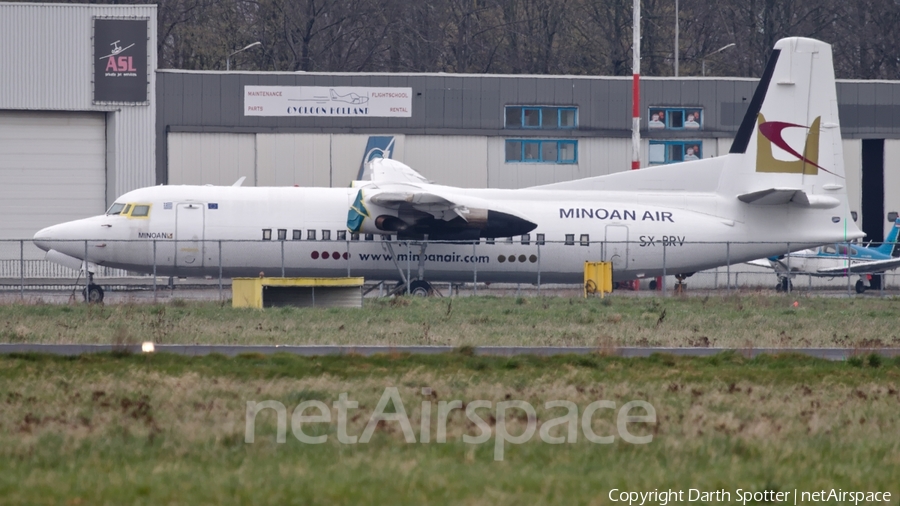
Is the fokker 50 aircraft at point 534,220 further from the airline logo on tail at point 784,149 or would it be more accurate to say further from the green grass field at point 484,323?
the green grass field at point 484,323

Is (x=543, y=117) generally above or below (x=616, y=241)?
above

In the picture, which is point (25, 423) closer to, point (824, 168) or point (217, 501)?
point (217, 501)

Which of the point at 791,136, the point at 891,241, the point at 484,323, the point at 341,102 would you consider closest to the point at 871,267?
the point at 891,241

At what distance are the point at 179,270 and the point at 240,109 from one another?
513 inches

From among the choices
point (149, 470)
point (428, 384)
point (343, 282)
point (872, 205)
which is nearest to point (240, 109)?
point (343, 282)

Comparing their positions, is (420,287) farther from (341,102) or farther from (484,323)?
(341,102)

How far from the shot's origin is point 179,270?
110 ft

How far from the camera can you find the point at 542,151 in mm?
46312

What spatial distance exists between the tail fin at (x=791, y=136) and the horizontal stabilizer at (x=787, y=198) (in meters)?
0.39

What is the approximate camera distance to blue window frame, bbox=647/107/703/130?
4659 centimetres

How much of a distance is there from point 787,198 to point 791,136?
8.58 feet

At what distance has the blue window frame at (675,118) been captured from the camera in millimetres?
46594

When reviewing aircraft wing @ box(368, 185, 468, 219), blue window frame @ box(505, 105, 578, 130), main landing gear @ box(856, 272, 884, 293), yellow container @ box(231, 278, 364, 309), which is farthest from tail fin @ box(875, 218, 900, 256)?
yellow container @ box(231, 278, 364, 309)

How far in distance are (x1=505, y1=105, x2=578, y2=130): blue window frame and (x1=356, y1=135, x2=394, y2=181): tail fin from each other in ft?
18.0
